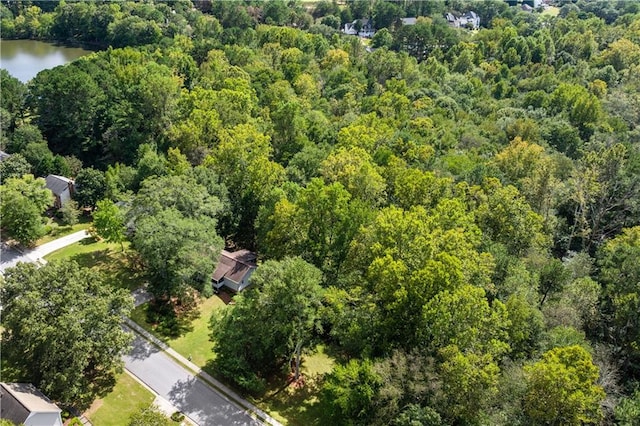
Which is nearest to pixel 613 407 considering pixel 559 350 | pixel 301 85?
pixel 559 350

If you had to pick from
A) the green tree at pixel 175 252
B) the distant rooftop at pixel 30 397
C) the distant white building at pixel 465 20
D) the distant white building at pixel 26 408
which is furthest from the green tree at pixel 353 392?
the distant white building at pixel 465 20

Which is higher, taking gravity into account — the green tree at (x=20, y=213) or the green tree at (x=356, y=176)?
the green tree at (x=356, y=176)

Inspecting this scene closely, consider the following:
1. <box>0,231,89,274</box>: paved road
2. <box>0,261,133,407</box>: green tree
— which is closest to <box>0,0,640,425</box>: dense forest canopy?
<box>0,231,89,274</box>: paved road

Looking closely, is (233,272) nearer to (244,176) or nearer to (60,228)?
(244,176)

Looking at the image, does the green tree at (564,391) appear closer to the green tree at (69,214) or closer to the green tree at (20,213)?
the green tree at (20,213)

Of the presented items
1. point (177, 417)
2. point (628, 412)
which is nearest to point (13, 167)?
point (177, 417)
